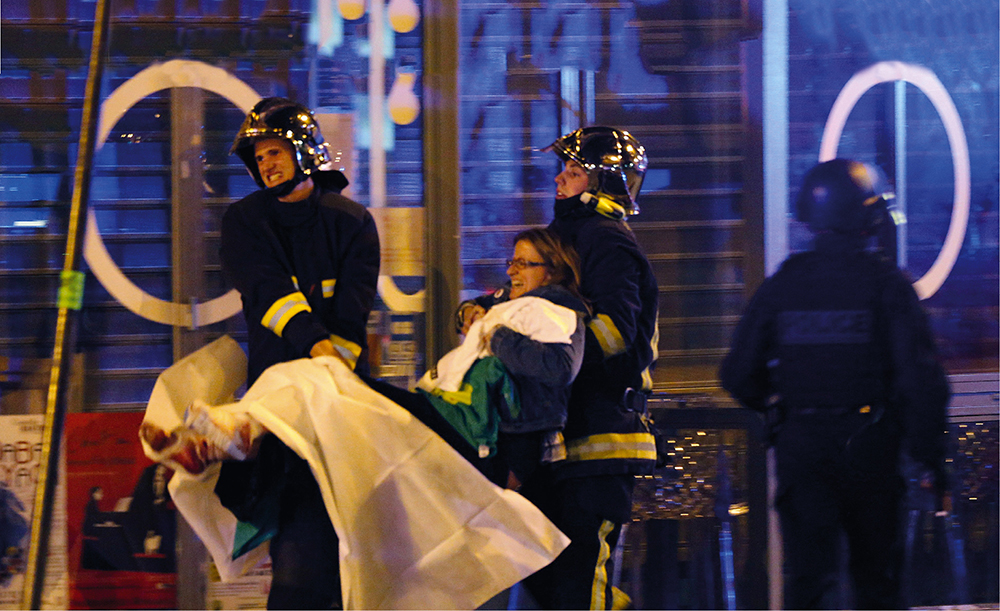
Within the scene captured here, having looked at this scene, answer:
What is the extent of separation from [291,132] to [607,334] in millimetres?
1404

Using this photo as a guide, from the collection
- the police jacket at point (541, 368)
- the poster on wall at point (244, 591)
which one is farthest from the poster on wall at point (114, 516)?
the police jacket at point (541, 368)

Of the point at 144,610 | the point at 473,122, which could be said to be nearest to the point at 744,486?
the point at 473,122

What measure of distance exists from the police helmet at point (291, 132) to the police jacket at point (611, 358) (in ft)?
3.32

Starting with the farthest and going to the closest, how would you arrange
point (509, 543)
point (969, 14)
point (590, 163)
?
1. point (969, 14)
2. point (590, 163)
3. point (509, 543)

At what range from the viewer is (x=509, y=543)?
10.3 ft

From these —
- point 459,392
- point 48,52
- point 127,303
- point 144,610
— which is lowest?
point 144,610

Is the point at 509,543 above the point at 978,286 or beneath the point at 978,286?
beneath

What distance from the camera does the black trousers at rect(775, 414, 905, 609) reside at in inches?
145

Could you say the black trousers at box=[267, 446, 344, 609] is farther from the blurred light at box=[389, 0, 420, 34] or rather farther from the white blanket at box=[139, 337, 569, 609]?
the blurred light at box=[389, 0, 420, 34]

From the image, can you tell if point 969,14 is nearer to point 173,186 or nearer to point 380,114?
point 380,114

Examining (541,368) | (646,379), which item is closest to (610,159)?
(646,379)

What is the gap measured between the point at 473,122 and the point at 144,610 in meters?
2.77

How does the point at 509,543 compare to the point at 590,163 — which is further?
the point at 590,163

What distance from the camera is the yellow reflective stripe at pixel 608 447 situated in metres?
3.40
